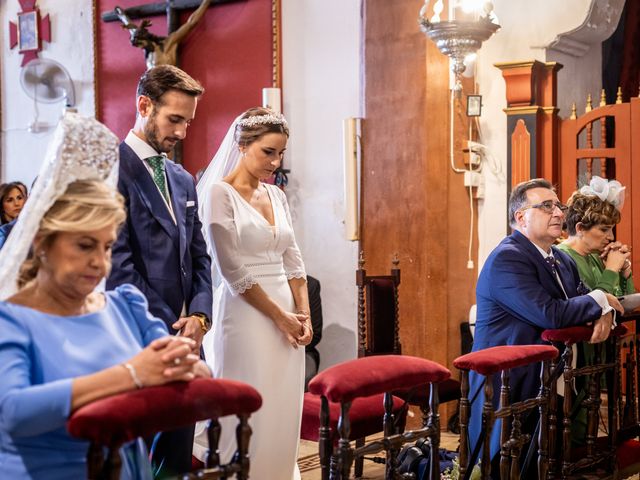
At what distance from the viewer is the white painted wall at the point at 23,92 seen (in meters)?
7.99

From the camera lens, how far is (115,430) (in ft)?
5.61

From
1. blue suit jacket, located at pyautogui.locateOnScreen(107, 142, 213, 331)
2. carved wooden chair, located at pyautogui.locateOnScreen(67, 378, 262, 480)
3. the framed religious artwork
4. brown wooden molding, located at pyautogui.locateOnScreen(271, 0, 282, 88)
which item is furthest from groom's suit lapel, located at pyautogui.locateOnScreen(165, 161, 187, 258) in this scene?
brown wooden molding, located at pyautogui.locateOnScreen(271, 0, 282, 88)

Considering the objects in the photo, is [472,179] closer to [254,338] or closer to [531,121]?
[531,121]

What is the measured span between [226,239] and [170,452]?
0.98 m

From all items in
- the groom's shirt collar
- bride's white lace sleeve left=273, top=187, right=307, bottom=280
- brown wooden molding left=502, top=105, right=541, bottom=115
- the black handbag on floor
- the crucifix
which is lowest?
the black handbag on floor

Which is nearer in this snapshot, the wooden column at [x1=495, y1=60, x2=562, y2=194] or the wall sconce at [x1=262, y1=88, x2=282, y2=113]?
the wooden column at [x1=495, y1=60, x2=562, y2=194]

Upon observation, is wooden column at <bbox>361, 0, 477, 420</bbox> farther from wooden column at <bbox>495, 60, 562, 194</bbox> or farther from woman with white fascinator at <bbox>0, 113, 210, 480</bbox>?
woman with white fascinator at <bbox>0, 113, 210, 480</bbox>

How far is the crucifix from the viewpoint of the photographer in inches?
280

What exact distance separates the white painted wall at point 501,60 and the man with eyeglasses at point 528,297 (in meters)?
1.98

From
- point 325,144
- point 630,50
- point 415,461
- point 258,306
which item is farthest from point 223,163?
point 630,50

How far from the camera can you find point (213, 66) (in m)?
7.28

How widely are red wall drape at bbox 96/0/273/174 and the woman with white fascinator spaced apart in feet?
16.4

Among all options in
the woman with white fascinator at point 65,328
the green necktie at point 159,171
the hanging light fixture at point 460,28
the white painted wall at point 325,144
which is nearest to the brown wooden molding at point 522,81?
the hanging light fixture at point 460,28

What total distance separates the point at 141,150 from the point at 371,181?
298 centimetres
